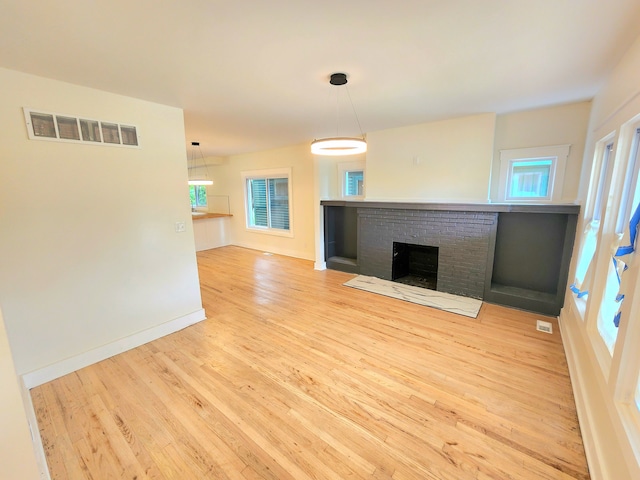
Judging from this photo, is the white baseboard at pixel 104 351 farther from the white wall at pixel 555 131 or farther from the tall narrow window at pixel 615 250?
the white wall at pixel 555 131

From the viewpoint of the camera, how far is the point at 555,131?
3262 mm

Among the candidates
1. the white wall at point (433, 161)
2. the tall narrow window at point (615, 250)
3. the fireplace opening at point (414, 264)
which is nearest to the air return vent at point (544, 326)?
the tall narrow window at point (615, 250)

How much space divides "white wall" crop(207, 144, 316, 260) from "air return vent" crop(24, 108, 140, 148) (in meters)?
3.47

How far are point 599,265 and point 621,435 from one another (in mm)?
1296

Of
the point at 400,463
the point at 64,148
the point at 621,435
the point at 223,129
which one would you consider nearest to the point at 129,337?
the point at 64,148

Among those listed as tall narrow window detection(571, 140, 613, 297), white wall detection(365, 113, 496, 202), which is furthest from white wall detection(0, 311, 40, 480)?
white wall detection(365, 113, 496, 202)

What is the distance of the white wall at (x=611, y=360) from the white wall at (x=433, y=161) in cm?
112

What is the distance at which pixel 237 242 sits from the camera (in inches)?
303

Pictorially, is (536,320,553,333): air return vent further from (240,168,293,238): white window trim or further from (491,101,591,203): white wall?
(240,168,293,238): white window trim

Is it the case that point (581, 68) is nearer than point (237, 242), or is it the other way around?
point (581, 68)

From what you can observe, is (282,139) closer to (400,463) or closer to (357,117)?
(357,117)

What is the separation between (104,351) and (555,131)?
5589mm

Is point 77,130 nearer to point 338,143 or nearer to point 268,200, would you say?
point 338,143

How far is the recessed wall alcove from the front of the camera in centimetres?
333
